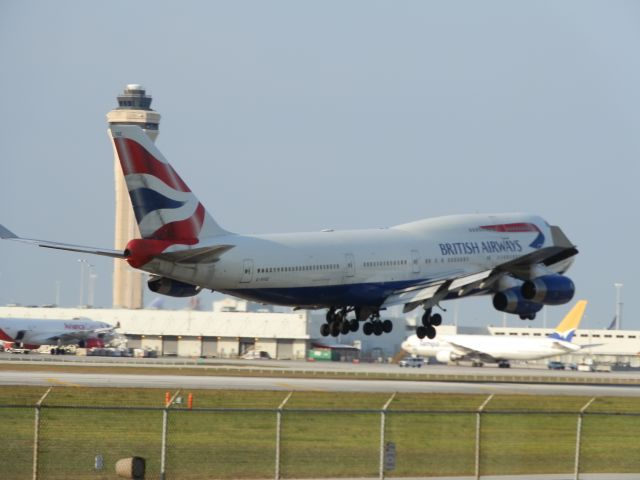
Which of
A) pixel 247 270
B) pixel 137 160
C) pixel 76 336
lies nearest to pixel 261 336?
pixel 76 336

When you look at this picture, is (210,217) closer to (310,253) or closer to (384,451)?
(310,253)

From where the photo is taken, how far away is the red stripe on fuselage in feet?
176

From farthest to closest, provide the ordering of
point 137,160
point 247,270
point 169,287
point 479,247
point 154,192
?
point 479,247 < point 169,287 < point 247,270 < point 154,192 < point 137,160

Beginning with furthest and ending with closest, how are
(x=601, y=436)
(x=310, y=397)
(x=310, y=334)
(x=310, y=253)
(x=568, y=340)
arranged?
(x=310, y=334) < (x=568, y=340) < (x=310, y=253) < (x=310, y=397) < (x=601, y=436)

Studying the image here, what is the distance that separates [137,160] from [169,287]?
647 cm

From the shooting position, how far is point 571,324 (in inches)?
4921

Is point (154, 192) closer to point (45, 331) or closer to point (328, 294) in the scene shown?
point (328, 294)

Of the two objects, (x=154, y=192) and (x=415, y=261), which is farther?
(x=415, y=261)

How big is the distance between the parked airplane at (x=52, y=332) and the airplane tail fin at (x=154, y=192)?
73.0 metres

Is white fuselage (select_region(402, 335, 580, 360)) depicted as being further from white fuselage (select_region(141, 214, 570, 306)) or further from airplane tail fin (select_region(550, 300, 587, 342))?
white fuselage (select_region(141, 214, 570, 306))

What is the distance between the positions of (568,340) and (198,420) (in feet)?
271

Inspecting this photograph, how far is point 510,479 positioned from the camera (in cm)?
3238

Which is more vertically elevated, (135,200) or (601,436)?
(135,200)

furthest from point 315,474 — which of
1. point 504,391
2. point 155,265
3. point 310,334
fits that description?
point 310,334
